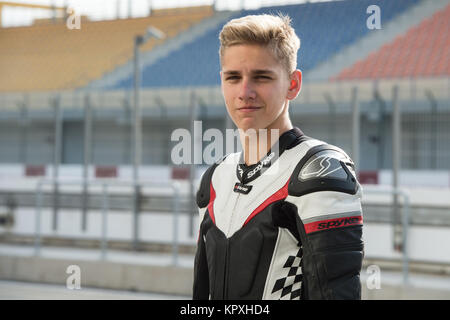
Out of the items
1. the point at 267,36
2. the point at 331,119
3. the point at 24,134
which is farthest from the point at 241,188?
the point at 24,134

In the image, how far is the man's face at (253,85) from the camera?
3.92 feet

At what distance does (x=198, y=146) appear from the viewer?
4.75 m

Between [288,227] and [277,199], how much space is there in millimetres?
65

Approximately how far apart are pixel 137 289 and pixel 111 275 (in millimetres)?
359

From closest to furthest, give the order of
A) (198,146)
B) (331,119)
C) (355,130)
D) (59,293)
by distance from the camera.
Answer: (198,146) → (59,293) → (355,130) → (331,119)

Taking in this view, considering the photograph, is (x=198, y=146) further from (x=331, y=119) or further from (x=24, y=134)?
(x=24, y=134)

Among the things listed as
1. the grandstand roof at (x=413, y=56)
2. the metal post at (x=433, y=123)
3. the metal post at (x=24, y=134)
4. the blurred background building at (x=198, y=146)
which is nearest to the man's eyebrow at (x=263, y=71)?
Result: the blurred background building at (x=198, y=146)

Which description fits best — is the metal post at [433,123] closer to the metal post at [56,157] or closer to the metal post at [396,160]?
the metal post at [396,160]

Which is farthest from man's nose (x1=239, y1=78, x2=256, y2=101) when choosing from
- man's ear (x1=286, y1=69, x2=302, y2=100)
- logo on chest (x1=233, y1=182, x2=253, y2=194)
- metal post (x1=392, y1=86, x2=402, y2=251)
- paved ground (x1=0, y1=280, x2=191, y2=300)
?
metal post (x1=392, y1=86, x2=402, y2=251)

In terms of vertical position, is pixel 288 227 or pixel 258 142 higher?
pixel 258 142

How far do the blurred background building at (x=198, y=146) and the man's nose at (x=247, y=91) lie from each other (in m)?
0.93

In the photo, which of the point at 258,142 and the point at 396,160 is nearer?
the point at 258,142

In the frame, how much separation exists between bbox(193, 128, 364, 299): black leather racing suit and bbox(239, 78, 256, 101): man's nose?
142 mm
